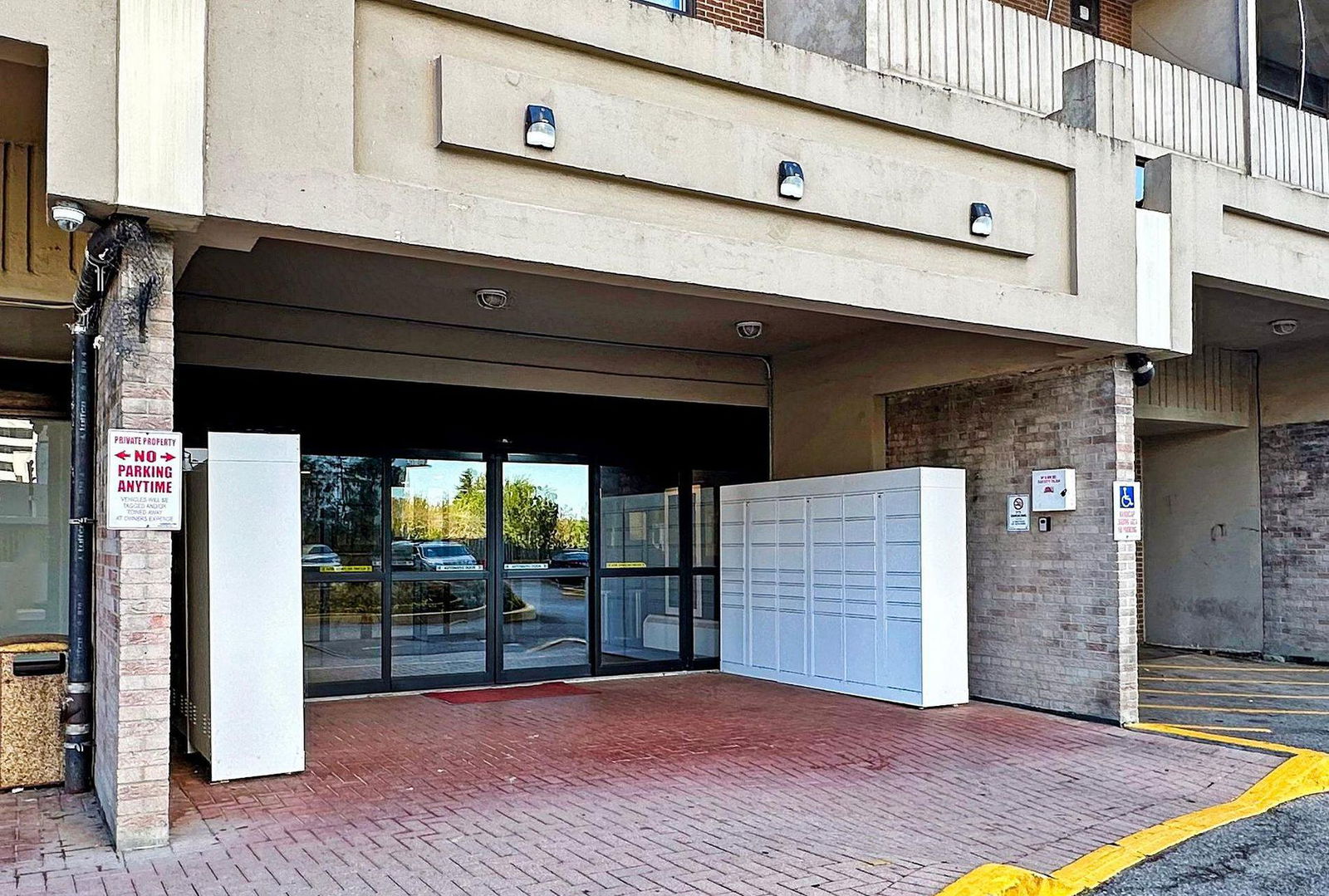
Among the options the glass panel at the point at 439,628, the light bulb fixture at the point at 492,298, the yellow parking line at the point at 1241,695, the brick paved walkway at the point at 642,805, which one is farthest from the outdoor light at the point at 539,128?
the yellow parking line at the point at 1241,695

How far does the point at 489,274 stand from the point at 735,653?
5.55 meters

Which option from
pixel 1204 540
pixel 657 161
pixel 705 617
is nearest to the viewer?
pixel 657 161

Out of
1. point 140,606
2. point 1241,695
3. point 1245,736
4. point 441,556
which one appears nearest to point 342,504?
point 441,556

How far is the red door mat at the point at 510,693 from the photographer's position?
10.4 metres

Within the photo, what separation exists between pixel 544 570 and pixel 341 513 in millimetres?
2166

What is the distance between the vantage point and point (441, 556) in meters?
10.9

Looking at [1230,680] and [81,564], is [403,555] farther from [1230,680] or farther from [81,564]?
[1230,680]

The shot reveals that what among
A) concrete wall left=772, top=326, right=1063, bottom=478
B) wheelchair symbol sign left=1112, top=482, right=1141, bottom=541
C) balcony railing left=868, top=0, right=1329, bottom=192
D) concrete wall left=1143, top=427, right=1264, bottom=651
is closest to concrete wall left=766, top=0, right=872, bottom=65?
balcony railing left=868, top=0, right=1329, bottom=192

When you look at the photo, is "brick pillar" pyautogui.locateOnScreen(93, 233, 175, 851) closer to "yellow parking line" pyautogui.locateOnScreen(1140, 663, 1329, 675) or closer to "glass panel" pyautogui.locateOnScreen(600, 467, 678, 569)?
"glass panel" pyautogui.locateOnScreen(600, 467, 678, 569)

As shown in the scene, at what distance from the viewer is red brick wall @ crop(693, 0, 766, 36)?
9.70 meters

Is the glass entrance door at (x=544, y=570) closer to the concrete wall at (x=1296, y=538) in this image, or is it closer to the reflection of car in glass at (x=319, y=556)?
the reflection of car in glass at (x=319, y=556)

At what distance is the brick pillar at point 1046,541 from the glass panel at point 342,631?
5.53 m

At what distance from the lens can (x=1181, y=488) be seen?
1530cm

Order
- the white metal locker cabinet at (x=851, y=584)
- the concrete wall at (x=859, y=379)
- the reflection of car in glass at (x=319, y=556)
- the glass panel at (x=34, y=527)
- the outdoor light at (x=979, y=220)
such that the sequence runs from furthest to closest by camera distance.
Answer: the concrete wall at (x=859, y=379)
the reflection of car in glass at (x=319, y=556)
the white metal locker cabinet at (x=851, y=584)
the glass panel at (x=34, y=527)
the outdoor light at (x=979, y=220)
